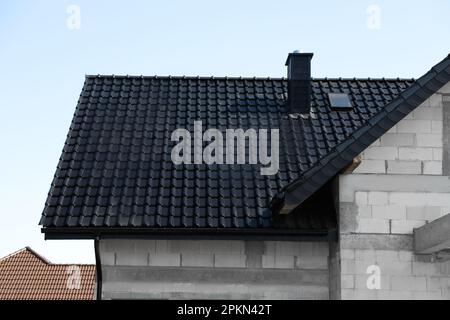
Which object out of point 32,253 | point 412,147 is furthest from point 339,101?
point 32,253

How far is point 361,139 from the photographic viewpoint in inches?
350

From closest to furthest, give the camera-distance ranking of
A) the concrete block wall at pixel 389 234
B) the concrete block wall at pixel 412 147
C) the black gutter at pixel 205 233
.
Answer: the concrete block wall at pixel 389 234 → the concrete block wall at pixel 412 147 → the black gutter at pixel 205 233

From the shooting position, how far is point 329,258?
32.5ft

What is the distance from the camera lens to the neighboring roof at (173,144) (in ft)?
31.9

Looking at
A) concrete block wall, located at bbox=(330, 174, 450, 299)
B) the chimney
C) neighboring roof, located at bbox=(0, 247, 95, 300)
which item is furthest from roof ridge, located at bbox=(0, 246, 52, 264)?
concrete block wall, located at bbox=(330, 174, 450, 299)

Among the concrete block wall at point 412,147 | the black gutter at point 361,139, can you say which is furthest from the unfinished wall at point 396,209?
the black gutter at point 361,139

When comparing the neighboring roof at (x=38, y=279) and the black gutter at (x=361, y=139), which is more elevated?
the black gutter at (x=361, y=139)

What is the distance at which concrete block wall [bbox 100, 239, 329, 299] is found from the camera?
32.1 feet

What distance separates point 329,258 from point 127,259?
9.77 ft

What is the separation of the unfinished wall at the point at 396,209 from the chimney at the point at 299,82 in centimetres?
343

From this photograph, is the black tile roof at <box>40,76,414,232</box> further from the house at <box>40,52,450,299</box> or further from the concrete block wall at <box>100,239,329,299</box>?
the concrete block wall at <box>100,239,329,299</box>

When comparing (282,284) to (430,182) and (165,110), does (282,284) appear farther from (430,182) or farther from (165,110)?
(165,110)

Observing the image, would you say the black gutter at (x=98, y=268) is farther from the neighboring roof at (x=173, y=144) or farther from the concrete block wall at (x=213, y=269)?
the neighboring roof at (x=173, y=144)

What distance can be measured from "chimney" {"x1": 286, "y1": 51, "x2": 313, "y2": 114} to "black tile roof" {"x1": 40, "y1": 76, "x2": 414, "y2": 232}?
0.24m
